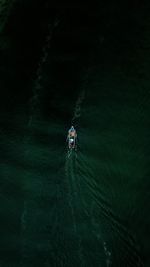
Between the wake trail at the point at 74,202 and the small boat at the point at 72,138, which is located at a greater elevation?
the small boat at the point at 72,138

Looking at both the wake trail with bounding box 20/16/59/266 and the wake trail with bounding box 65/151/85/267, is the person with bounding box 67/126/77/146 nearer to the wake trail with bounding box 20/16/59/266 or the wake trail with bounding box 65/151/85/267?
the wake trail with bounding box 65/151/85/267

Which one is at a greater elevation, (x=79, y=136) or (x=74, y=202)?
(x=79, y=136)

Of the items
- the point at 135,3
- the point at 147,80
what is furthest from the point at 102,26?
the point at 147,80

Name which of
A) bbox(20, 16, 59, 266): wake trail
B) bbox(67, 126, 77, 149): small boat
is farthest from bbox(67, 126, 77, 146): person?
bbox(20, 16, 59, 266): wake trail

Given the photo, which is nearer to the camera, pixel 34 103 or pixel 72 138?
pixel 72 138

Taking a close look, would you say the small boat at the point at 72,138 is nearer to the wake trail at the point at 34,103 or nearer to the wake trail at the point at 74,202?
the wake trail at the point at 74,202

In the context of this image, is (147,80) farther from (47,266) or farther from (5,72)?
(47,266)

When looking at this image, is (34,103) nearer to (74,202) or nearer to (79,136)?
(79,136)

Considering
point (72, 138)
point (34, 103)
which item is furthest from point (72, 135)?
point (34, 103)

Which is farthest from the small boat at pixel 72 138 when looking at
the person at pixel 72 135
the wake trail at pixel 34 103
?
the wake trail at pixel 34 103
